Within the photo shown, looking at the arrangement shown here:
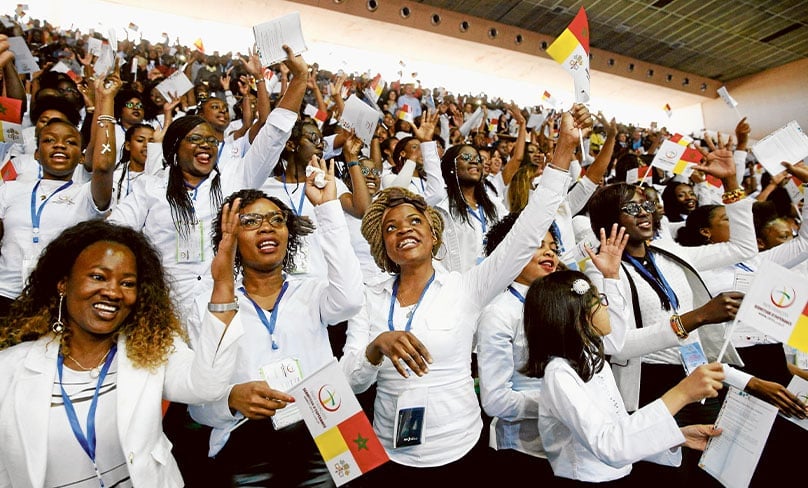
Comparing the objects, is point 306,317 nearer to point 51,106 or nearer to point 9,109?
point 9,109

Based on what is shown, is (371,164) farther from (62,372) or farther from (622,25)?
(622,25)

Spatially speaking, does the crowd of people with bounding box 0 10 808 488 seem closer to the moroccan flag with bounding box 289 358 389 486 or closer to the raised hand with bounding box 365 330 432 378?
the raised hand with bounding box 365 330 432 378

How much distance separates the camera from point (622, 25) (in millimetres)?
11320

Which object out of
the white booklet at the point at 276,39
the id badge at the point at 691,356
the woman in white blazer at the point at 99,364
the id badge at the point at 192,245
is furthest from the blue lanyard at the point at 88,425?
the id badge at the point at 691,356

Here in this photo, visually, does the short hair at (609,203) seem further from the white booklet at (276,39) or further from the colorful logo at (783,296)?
the white booklet at (276,39)

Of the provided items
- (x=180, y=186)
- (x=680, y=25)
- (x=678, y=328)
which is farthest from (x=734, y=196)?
(x=680, y=25)

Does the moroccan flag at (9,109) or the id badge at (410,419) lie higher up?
the moroccan flag at (9,109)

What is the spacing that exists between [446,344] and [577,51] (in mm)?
1587

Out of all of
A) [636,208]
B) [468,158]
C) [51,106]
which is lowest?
[636,208]

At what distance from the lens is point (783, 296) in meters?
1.38

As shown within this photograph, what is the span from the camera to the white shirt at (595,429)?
1412mm

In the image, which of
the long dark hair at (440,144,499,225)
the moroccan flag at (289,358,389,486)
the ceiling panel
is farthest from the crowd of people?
the ceiling panel

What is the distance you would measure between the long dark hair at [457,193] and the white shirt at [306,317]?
1585mm

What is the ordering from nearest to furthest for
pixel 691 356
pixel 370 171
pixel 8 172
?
pixel 691 356 → pixel 8 172 → pixel 370 171
